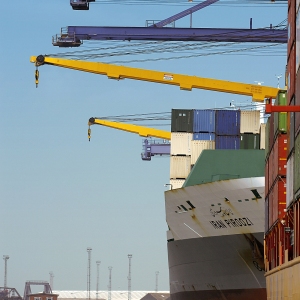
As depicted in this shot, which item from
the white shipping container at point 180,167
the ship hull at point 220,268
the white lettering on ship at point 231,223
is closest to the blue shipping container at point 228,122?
the white shipping container at point 180,167

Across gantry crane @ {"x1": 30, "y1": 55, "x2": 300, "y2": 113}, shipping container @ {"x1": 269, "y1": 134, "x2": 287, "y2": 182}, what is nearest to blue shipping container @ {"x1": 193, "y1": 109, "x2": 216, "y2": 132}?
gantry crane @ {"x1": 30, "y1": 55, "x2": 300, "y2": 113}

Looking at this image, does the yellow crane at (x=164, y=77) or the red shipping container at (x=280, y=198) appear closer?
the red shipping container at (x=280, y=198)

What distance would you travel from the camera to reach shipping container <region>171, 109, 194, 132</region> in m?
58.5

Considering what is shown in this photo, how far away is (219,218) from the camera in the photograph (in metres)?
47.3

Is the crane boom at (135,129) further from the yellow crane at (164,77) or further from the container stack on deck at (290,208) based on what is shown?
the container stack on deck at (290,208)

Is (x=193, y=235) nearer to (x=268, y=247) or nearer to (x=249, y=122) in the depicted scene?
(x=249, y=122)

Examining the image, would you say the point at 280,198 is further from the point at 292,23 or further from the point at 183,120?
the point at 183,120

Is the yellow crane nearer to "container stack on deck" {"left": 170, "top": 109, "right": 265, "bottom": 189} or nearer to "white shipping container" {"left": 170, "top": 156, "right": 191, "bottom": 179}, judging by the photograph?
"container stack on deck" {"left": 170, "top": 109, "right": 265, "bottom": 189}

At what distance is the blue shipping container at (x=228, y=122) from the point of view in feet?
184

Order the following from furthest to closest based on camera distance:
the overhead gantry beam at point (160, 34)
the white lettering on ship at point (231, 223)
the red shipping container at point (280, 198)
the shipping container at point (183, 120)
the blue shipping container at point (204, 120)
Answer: the shipping container at point (183, 120), the blue shipping container at point (204, 120), the overhead gantry beam at point (160, 34), the white lettering on ship at point (231, 223), the red shipping container at point (280, 198)

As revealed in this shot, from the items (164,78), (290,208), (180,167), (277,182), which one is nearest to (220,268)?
(180,167)

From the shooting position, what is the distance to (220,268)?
4834 centimetres

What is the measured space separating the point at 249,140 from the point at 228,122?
195cm

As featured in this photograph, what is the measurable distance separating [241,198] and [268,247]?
1108cm
